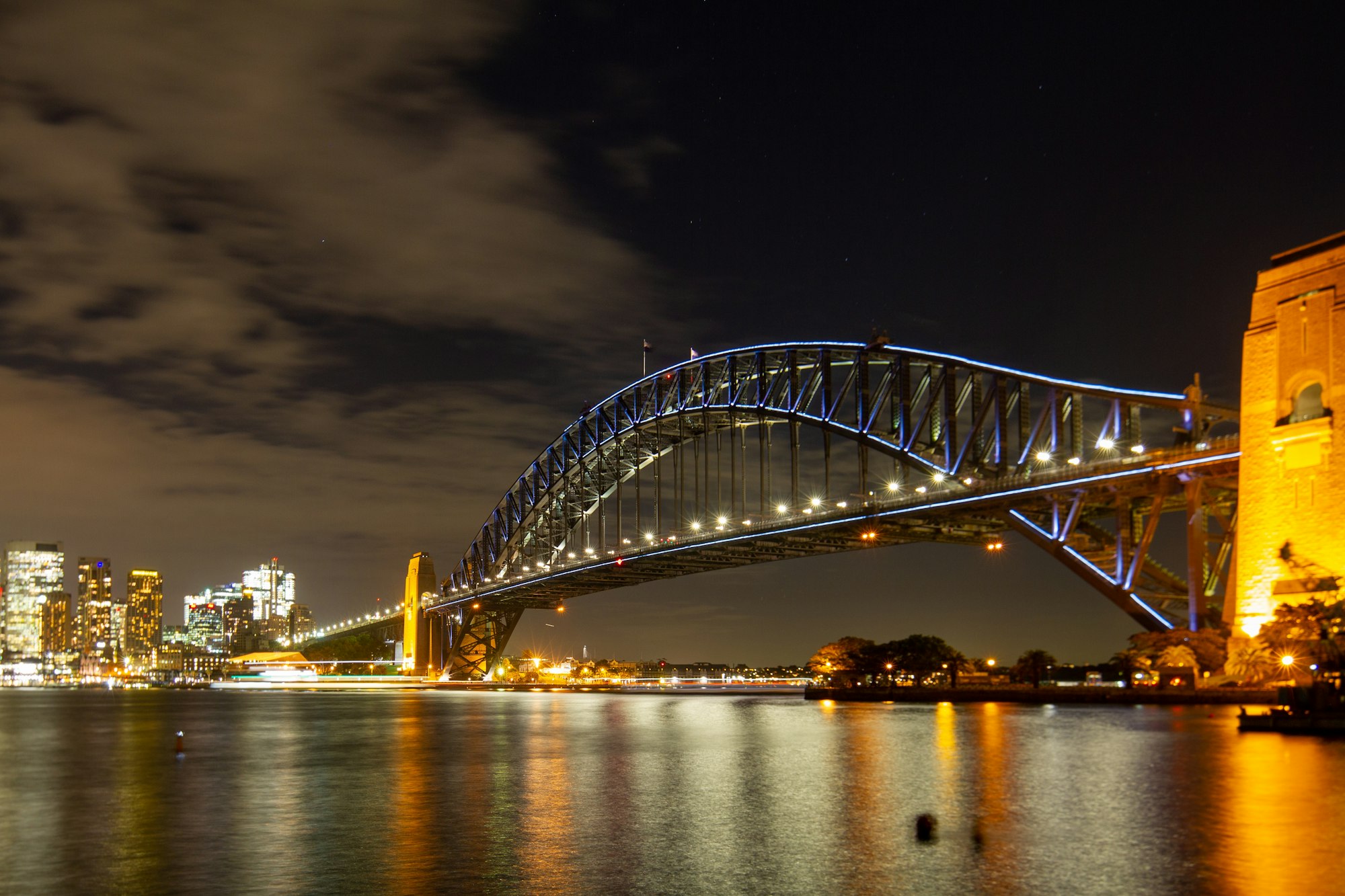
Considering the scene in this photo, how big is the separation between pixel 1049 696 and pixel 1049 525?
838 centimetres

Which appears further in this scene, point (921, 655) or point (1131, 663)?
point (921, 655)

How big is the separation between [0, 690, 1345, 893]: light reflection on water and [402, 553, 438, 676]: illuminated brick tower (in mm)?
97803

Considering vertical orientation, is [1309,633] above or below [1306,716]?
above

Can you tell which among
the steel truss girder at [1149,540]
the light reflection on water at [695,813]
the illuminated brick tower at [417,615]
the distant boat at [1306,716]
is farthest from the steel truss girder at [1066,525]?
the illuminated brick tower at [417,615]

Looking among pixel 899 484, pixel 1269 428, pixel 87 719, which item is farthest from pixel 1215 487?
pixel 87 719

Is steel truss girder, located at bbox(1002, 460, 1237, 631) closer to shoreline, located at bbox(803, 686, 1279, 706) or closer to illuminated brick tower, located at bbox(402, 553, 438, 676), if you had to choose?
shoreline, located at bbox(803, 686, 1279, 706)

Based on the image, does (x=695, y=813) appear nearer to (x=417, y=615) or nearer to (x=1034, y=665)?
(x=1034, y=665)

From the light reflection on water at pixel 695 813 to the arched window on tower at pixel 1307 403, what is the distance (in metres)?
12.2

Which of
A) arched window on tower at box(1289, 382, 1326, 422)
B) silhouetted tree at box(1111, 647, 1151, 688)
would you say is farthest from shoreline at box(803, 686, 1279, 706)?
arched window on tower at box(1289, 382, 1326, 422)

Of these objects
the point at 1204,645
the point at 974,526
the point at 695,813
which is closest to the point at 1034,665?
the point at 974,526

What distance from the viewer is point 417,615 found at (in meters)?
138

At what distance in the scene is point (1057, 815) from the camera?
65.4 feet

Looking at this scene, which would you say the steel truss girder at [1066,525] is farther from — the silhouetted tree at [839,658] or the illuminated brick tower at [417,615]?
the illuminated brick tower at [417,615]

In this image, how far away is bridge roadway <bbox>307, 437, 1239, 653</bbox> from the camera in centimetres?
5244
